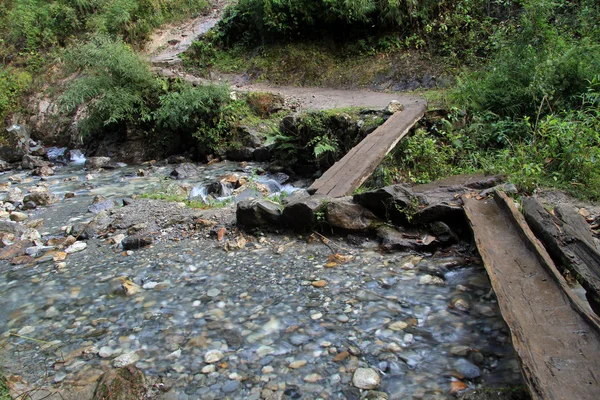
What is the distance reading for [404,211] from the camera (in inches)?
166

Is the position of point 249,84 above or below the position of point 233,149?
above

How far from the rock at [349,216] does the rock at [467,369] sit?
1.95 metres

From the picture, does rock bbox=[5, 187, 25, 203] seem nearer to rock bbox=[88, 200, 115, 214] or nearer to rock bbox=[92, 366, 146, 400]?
rock bbox=[88, 200, 115, 214]

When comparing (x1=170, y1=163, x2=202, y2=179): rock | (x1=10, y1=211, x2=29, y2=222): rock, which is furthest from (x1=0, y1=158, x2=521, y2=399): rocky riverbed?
(x1=170, y1=163, x2=202, y2=179): rock

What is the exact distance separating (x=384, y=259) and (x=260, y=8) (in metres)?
11.7

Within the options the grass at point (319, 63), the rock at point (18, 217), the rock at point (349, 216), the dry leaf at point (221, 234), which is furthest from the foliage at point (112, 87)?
the rock at point (349, 216)

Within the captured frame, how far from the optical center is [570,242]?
3180 millimetres

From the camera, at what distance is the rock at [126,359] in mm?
2811

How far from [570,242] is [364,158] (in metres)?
2.98

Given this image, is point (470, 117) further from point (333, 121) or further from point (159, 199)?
point (159, 199)

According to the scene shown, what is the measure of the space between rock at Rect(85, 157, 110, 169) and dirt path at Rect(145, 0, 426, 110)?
276 cm

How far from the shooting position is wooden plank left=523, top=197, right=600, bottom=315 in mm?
2785

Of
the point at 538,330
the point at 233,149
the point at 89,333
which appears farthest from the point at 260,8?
the point at 538,330

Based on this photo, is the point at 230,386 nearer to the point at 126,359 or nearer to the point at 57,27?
the point at 126,359
